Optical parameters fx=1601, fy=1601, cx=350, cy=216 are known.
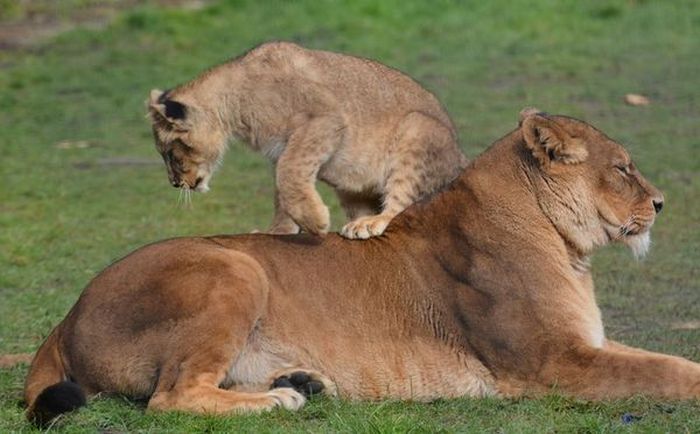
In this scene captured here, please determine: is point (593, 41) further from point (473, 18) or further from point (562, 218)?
point (562, 218)

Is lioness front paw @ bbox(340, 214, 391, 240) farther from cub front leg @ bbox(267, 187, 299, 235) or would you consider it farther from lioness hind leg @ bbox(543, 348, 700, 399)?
lioness hind leg @ bbox(543, 348, 700, 399)

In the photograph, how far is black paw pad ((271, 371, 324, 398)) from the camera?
237 inches

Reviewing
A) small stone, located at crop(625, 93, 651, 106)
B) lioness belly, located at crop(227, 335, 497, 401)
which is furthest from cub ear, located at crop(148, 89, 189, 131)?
small stone, located at crop(625, 93, 651, 106)

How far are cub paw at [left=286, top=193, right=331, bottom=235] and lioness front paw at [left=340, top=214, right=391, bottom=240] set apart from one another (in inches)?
8.2

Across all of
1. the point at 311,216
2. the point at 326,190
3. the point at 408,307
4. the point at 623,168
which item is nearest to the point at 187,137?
the point at 311,216

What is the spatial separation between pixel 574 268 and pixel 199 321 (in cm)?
153

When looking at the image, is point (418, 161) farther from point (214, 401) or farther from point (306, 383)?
point (214, 401)

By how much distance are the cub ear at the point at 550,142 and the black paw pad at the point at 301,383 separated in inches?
49.2

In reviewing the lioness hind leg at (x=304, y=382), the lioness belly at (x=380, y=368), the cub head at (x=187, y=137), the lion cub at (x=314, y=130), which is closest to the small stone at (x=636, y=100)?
the lion cub at (x=314, y=130)

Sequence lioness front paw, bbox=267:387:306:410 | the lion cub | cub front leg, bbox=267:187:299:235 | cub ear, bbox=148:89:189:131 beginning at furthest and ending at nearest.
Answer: cub ear, bbox=148:89:189:131 → cub front leg, bbox=267:187:299:235 → the lion cub → lioness front paw, bbox=267:387:306:410

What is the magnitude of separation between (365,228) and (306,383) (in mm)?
825

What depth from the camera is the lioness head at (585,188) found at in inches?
248

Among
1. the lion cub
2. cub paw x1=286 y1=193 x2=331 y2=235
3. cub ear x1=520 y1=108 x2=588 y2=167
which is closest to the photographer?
cub ear x1=520 y1=108 x2=588 y2=167

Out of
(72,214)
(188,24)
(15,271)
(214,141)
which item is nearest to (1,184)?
(72,214)
